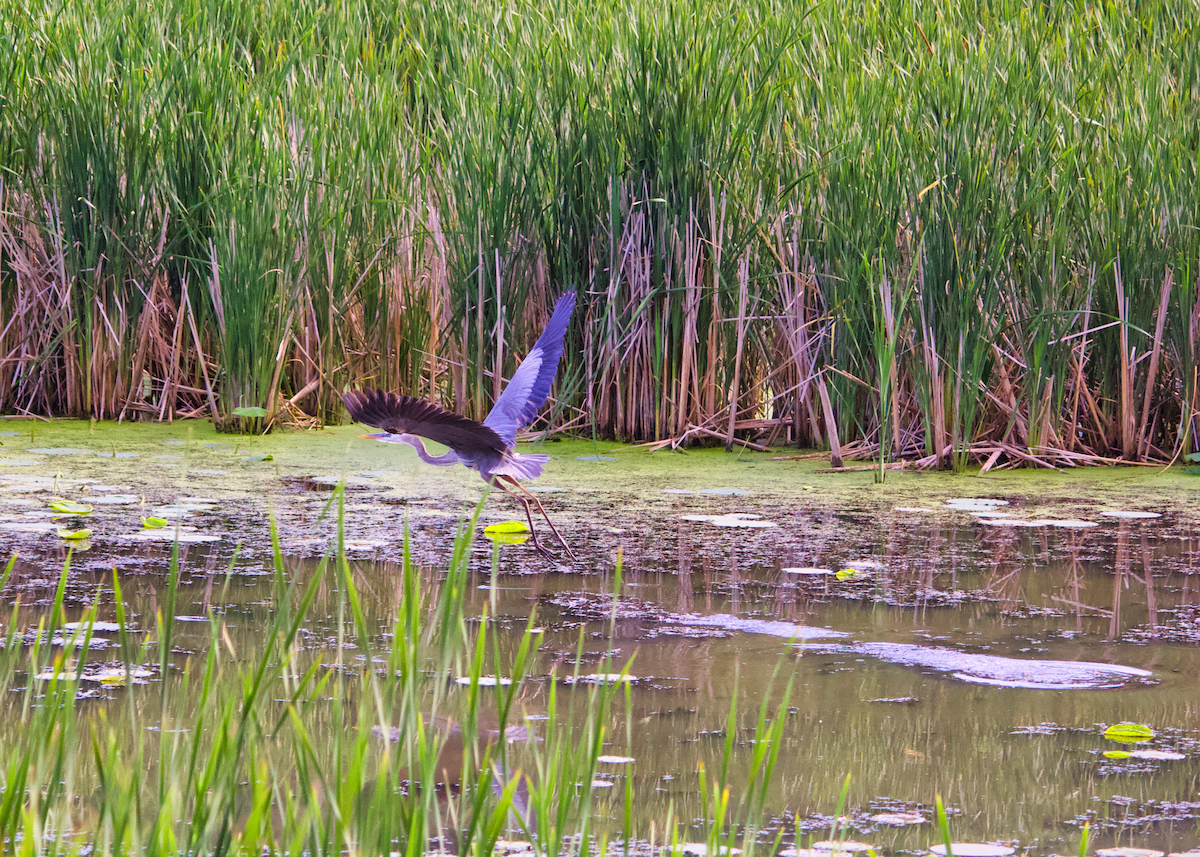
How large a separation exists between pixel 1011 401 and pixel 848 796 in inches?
128

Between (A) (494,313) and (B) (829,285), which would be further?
(A) (494,313)

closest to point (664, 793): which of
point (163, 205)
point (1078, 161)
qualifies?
point (1078, 161)

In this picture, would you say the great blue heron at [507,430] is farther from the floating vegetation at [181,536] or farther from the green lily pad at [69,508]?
the green lily pad at [69,508]

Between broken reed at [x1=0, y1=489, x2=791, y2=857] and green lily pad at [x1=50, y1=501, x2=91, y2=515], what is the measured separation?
0.89 m

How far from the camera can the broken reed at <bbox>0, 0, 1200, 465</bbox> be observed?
486 centimetres

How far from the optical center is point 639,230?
514 centimetres

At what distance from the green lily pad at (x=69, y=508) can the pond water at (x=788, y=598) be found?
51mm

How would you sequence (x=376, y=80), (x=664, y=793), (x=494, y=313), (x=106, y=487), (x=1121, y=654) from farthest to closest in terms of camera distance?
1. (x=376, y=80)
2. (x=494, y=313)
3. (x=106, y=487)
4. (x=1121, y=654)
5. (x=664, y=793)

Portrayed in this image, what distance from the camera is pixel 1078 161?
5.01 m

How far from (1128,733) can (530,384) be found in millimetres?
1626

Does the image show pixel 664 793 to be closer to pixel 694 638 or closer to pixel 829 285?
pixel 694 638

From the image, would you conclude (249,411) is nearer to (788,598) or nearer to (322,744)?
(788,598)

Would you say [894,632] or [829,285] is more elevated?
[829,285]

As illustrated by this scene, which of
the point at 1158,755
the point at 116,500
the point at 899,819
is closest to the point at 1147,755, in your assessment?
the point at 1158,755
